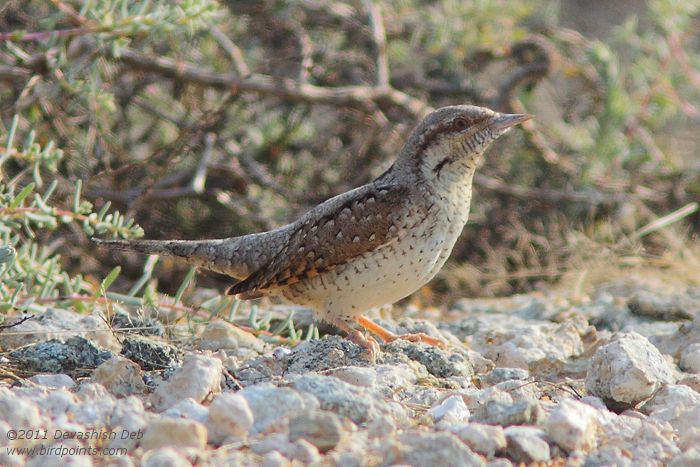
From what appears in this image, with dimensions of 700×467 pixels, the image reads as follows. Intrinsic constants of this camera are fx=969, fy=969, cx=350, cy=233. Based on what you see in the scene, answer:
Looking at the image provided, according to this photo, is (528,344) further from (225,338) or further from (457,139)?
(225,338)

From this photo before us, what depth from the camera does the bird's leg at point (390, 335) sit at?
436 centimetres

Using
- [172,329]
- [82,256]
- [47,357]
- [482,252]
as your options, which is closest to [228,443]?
[47,357]

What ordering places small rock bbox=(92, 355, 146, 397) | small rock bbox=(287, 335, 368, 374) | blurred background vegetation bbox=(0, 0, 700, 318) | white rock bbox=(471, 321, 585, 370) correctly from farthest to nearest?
blurred background vegetation bbox=(0, 0, 700, 318), white rock bbox=(471, 321, 585, 370), small rock bbox=(287, 335, 368, 374), small rock bbox=(92, 355, 146, 397)

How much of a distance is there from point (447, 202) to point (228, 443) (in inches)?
73.8

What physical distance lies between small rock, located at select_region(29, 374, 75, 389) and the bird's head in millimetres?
1818

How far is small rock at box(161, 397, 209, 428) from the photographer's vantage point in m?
2.91

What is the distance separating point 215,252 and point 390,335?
0.96 m

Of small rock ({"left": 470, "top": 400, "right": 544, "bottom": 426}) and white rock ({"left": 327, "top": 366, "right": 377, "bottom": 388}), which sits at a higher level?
small rock ({"left": 470, "top": 400, "right": 544, "bottom": 426})

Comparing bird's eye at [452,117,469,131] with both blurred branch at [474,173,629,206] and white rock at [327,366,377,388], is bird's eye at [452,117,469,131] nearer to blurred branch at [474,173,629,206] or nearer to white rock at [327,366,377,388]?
white rock at [327,366,377,388]

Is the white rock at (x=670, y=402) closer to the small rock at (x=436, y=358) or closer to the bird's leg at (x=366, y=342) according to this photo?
the small rock at (x=436, y=358)

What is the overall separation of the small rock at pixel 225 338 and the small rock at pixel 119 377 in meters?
0.94

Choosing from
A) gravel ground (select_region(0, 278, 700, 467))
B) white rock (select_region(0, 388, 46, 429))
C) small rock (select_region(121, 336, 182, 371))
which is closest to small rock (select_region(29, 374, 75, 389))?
gravel ground (select_region(0, 278, 700, 467))

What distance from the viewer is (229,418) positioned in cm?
278

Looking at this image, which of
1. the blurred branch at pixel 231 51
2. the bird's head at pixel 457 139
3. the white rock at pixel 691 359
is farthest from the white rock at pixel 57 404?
the blurred branch at pixel 231 51
